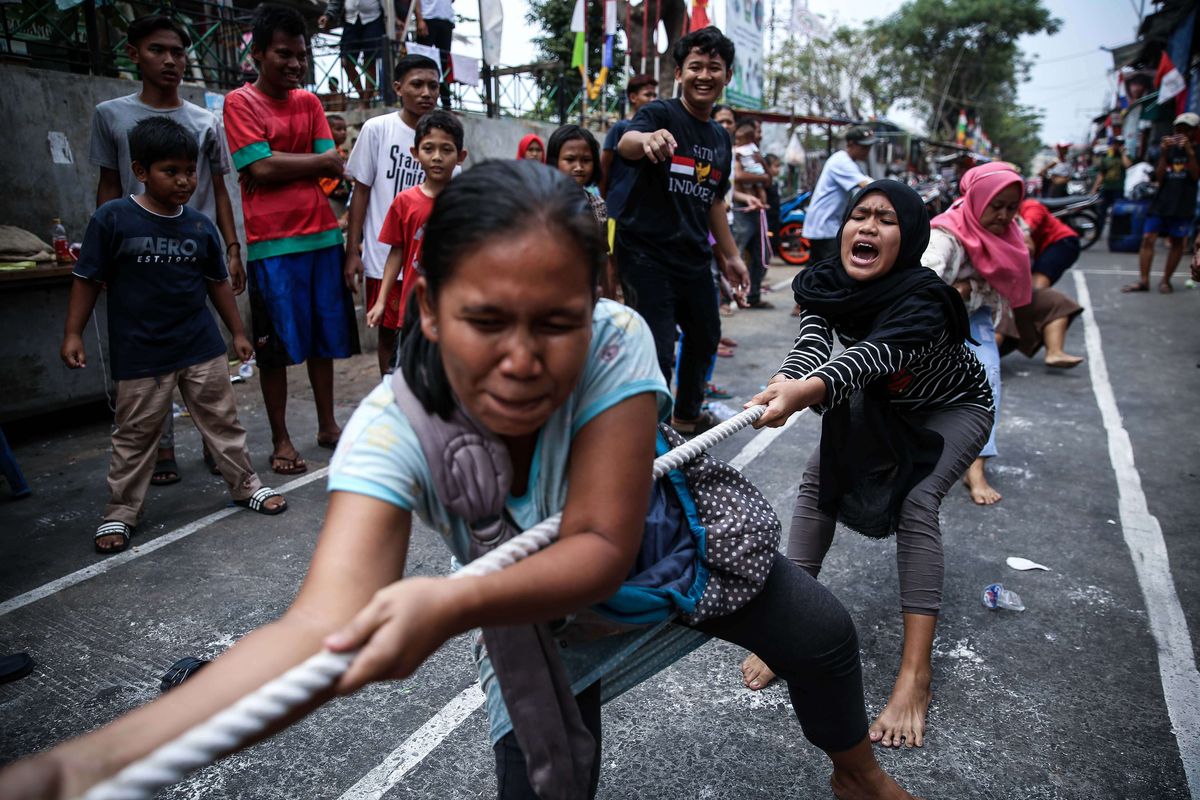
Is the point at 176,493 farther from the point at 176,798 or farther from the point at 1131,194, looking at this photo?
the point at 1131,194

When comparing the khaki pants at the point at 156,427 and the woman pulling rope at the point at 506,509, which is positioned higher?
the woman pulling rope at the point at 506,509

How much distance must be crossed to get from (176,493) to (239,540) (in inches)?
32.5

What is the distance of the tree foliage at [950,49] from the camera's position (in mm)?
35719

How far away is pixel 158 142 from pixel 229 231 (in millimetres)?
976

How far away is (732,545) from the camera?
1471mm

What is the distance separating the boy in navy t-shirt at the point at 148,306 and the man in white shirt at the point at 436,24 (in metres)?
5.60

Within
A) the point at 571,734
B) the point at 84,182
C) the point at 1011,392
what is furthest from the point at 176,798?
the point at 1011,392

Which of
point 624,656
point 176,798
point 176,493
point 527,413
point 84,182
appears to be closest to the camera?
point 527,413

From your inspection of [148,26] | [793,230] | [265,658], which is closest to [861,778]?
[265,658]

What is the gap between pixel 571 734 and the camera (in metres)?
1.33

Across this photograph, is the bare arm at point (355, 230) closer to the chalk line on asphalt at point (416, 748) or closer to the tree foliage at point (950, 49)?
the chalk line on asphalt at point (416, 748)

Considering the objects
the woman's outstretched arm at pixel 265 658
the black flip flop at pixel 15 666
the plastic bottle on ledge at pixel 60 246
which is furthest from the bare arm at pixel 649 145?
the plastic bottle on ledge at pixel 60 246

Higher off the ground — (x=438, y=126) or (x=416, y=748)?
(x=438, y=126)

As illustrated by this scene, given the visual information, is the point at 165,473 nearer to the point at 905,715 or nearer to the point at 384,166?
the point at 384,166
